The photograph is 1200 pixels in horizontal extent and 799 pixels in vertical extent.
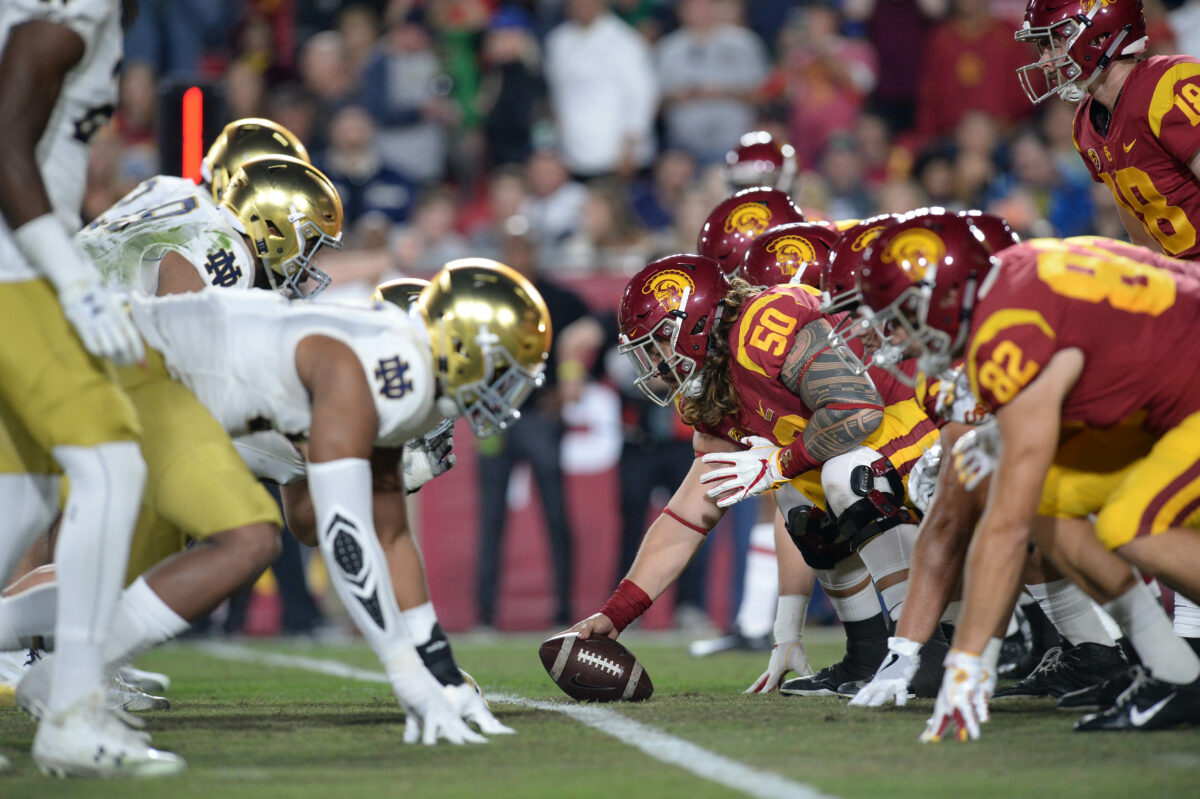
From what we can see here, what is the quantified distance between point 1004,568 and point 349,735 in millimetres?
1979

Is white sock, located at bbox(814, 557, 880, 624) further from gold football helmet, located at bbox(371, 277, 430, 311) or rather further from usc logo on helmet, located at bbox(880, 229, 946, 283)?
gold football helmet, located at bbox(371, 277, 430, 311)

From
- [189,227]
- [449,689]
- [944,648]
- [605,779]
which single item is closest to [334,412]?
[449,689]

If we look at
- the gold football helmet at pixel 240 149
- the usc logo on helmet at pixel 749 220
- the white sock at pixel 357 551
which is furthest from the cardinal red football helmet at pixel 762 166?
the white sock at pixel 357 551

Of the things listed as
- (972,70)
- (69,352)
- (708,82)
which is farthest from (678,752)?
(972,70)

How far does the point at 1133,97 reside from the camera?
557 centimetres

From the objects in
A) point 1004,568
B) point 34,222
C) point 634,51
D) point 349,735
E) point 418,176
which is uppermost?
point 634,51

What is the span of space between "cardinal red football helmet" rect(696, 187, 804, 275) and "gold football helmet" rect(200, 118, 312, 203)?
1.92 m

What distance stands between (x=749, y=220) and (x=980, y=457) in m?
2.88

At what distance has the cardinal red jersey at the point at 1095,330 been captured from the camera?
12.7 feet

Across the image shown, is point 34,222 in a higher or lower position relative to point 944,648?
higher

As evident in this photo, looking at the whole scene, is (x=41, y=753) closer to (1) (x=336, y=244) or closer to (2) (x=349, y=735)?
(2) (x=349, y=735)

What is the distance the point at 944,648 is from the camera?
511 cm

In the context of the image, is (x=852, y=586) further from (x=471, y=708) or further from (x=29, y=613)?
(x=29, y=613)

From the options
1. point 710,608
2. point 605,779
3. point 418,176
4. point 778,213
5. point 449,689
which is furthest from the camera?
point 418,176
